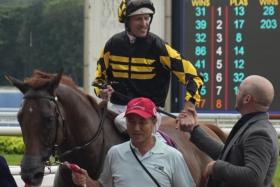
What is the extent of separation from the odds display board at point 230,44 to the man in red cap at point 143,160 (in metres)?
6.42

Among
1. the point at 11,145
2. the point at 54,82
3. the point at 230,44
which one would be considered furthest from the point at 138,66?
the point at 11,145

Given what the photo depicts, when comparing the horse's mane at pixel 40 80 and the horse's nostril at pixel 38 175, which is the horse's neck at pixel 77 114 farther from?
the horse's nostril at pixel 38 175

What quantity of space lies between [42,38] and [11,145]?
5.91ft

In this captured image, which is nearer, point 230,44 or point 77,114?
point 77,114

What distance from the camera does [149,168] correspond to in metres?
3.71

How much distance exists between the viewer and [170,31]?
10648mm

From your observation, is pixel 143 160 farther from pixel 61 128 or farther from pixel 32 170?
pixel 61 128

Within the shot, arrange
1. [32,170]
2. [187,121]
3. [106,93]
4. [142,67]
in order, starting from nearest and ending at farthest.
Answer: [32,170], [187,121], [106,93], [142,67]

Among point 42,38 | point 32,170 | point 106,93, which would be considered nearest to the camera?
point 32,170

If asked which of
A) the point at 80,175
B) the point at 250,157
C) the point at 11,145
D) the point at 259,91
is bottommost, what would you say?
the point at 11,145

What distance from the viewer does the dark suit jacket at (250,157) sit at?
11.9 feet

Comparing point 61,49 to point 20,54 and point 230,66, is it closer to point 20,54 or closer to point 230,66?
point 20,54

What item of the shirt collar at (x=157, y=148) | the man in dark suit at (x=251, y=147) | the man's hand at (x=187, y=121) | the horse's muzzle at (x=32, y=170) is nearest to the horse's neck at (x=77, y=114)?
the horse's muzzle at (x=32, y=170)

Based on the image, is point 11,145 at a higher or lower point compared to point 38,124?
lower
